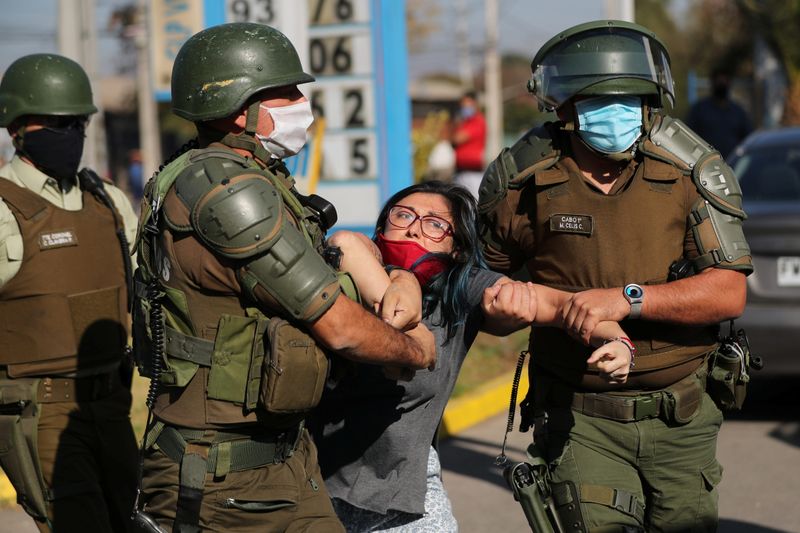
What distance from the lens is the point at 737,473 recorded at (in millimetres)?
6285

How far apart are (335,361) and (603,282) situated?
3.14 feet

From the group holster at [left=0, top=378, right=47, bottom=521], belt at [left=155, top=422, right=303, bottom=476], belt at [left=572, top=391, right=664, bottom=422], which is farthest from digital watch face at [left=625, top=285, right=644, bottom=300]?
holster at [left=0, top=378, right=47, bottom=521]

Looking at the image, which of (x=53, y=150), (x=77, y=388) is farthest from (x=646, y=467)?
(x=53, y=150)

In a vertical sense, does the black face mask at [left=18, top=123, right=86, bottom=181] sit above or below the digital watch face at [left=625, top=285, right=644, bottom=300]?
above

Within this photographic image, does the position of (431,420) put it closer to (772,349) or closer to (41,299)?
(41,299)

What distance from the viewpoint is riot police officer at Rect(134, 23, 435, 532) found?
2.84m

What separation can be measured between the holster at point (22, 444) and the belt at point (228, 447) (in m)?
1.28

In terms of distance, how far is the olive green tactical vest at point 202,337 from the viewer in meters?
2.91

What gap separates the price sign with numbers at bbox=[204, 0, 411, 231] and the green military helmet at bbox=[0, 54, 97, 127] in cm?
444

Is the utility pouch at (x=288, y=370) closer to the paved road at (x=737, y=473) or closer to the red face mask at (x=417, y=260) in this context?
the red face mask at (x=417, y=260)

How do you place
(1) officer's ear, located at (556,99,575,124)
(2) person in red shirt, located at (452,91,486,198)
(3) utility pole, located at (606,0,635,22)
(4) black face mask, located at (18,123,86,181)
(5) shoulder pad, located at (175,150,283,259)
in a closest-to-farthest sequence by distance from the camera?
(5) shoulder pad, located at (175,150,283,259), (1) officer's ear, located at (556,99,575,124), (4) black face mask, located at (18,123,86,181), (3) utility pole, located at (606,0,635,22), (2) person in red shirt, located at (452,91,486,198)

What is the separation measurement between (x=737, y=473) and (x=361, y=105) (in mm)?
4222

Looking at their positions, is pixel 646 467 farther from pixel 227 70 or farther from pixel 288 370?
pixel 227 70

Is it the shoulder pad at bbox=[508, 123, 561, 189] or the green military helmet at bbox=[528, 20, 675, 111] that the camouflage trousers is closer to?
the shoulder pad at bbox=[508, 123, 561, 189]
